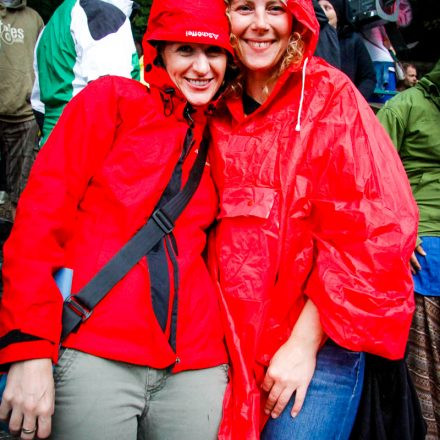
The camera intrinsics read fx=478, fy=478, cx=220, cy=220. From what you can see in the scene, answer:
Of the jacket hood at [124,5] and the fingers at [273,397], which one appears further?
the jacket hood at [124,5]

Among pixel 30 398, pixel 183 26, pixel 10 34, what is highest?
pixel 183 26

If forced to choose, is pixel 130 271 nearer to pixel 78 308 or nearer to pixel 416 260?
pixel 78 308

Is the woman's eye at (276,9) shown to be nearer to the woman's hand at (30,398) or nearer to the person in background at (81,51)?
the person in background at (81,51)

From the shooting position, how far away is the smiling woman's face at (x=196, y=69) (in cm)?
192

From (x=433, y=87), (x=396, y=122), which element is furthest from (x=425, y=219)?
(x=433, y=87)

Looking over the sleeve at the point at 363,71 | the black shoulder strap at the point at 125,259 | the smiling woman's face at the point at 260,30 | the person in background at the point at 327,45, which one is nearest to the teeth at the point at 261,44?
the smiling woman's face at the point at 260,30

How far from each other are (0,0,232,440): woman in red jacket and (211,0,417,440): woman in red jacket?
5.1 inches

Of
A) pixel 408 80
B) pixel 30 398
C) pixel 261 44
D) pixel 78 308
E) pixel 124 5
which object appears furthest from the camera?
pixel 408 80

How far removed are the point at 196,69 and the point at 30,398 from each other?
132cm

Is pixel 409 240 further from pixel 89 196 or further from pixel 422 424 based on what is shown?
pixel 89 196

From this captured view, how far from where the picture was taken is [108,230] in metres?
1.69

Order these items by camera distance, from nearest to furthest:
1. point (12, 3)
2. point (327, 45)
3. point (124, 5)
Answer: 1. point (124, 5)
2. point (327, 45)
3. point (12, 3)

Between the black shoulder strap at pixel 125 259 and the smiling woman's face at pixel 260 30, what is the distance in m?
0.54

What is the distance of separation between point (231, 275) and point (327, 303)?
37 cm
